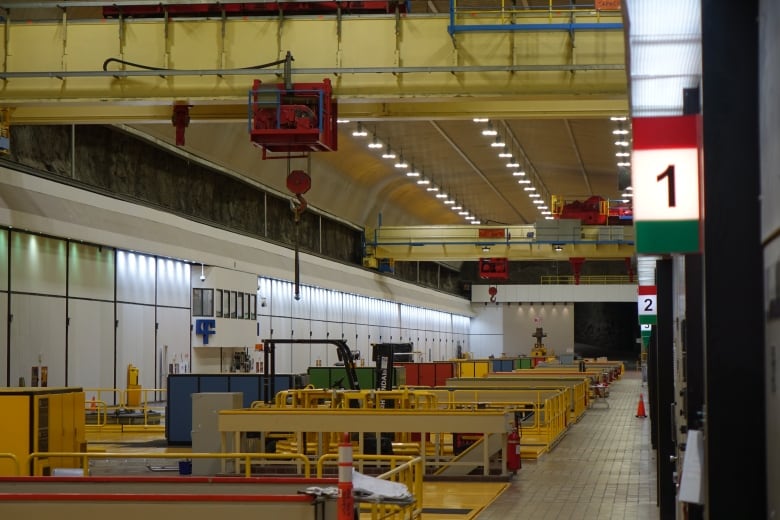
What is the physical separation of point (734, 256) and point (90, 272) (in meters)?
Answer: 25.9

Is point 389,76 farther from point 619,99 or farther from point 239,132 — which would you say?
point 239,132

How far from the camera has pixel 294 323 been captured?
44.8 meters

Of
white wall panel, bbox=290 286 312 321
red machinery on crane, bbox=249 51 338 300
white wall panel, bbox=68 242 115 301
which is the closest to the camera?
red machinery on crane, bbox=249 51 338 300

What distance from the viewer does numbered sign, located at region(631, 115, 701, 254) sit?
5066mm

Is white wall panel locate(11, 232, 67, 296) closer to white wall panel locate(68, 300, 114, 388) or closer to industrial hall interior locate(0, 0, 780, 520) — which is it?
industrial hall interior locate(0, 0, 780, 520)

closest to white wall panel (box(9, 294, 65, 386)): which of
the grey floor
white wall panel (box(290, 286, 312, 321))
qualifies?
the grey floor

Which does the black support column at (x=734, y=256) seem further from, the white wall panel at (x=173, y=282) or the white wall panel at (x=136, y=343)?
the white wall panel at (x=173, y=282)

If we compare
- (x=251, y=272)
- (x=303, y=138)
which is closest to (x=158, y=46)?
(x=303, y=138)

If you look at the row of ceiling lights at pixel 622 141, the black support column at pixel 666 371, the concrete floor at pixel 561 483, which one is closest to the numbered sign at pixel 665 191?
the black support column at pixel 666 371

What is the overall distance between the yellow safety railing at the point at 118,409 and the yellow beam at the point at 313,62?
1073 cm

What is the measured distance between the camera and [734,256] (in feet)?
16.0

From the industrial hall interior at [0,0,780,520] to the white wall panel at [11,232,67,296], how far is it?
9 cm

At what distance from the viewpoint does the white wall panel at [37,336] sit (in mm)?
25312

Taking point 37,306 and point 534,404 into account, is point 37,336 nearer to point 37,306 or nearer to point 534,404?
point 37,306
